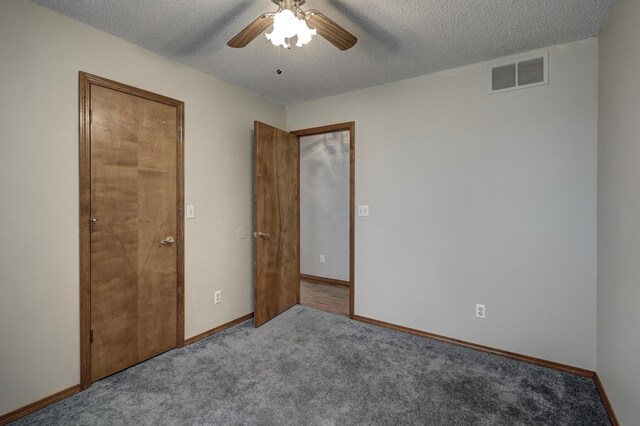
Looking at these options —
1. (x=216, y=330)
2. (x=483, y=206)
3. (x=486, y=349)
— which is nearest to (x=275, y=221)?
(x=216, y=330)

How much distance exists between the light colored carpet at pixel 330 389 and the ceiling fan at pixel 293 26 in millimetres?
2126

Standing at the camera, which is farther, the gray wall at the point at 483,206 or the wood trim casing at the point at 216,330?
the wood trim casing at the point at 216,330

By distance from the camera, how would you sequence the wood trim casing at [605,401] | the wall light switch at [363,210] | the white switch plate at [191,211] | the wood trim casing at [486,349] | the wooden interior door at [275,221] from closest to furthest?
the wood trim casing at [605,401], the wood trim casing at [486,349], the white switch plate at [191,211], the wooden interior door at [275,221], the wall light switch at [363,210]

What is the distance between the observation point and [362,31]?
6.82 ft

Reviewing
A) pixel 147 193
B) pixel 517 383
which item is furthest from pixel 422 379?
pixel 147 193

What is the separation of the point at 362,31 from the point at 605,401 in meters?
2.88

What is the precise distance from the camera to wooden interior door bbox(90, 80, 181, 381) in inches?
82.2

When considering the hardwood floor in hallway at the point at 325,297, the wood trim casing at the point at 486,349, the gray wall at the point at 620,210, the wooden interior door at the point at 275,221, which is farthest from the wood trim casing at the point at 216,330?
the gray wall at the point at 620,210

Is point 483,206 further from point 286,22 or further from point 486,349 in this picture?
point 286,22

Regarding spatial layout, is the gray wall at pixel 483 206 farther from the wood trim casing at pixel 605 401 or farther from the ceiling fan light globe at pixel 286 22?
the ceiling fan light globe at pixel 286 22

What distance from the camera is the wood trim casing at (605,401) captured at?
1.69 metres

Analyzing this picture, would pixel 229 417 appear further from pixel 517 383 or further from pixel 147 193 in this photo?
pixel 517 383

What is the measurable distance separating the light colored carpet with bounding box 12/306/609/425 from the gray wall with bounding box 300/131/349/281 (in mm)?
2120

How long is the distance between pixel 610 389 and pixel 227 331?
2.91m
